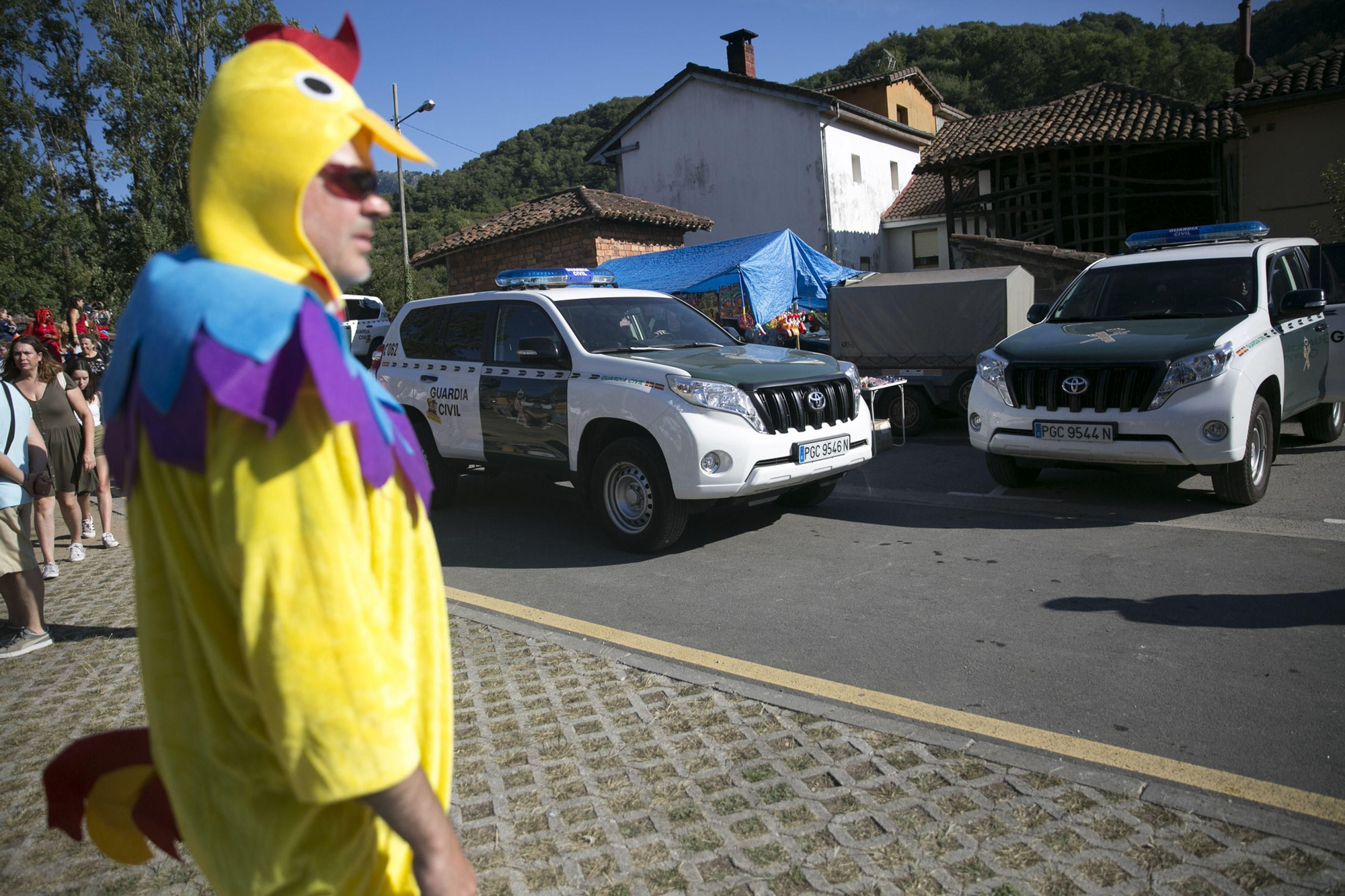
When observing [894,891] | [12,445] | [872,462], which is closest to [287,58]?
[894,891]

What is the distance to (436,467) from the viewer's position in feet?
28.0

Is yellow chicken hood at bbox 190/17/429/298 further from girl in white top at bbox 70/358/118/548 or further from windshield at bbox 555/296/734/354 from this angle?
girl in white top at bbox 70/358/118/548

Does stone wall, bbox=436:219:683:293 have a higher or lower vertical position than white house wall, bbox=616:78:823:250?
lower

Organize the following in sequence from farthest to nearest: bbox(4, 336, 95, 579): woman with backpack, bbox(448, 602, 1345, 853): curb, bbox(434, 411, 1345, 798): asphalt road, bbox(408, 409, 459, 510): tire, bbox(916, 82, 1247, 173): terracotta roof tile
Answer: bbox(916, 82, 1247, 173): terracotta roof tile
bbox(408, 409, 459, 510): tire
bbox(4, 336, 95, 579): woman with backpack
bbox(434, 411, 1345, 798): asphalt road
bbox(448, 602, 1345, 853): curb

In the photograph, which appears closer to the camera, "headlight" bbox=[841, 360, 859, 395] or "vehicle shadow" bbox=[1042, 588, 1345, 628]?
"vehicle shadow" bbox=[1042, 588, 1345, 628]

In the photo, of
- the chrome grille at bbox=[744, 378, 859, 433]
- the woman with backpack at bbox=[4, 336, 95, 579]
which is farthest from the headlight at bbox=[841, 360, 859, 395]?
the woman with backpack at bbox=[4, 336, 95, 579]

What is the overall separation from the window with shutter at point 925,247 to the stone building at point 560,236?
32.8ft

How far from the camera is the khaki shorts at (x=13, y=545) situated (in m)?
5.00

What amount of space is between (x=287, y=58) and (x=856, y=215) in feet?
100

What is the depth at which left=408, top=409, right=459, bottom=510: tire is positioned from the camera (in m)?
8.45

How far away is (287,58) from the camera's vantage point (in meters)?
1.24

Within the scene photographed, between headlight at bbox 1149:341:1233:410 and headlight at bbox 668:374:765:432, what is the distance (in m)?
3.05

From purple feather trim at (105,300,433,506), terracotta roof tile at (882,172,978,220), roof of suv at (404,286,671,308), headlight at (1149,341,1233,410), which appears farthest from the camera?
terracotta roof tile at (882,172,978,220)

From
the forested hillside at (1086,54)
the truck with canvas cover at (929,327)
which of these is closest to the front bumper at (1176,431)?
the truck with canvas cover at (929,327)
